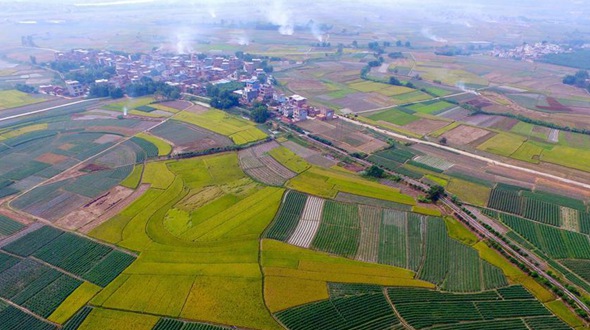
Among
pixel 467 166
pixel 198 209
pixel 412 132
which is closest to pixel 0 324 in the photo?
pixel 198 209

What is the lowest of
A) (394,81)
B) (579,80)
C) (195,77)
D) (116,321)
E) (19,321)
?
(19,321)

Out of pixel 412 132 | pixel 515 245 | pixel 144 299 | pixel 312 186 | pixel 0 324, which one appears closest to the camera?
pixel 0 324

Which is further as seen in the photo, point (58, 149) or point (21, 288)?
point (58, 149)

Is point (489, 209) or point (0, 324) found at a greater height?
point (489, 209)

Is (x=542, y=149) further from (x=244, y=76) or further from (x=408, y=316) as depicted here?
(x=244, y=76)

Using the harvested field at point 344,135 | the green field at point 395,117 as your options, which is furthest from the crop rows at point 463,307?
the green field at point 395,117

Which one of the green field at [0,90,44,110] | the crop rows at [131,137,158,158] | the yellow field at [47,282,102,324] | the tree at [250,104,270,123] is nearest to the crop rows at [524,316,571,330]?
the yellow field at [47,282,102,324]

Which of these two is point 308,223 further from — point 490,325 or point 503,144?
point 503,144

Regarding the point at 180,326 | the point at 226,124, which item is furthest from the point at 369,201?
the point at 226,124
